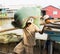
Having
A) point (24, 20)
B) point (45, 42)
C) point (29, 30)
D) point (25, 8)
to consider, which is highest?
point (25, 8)

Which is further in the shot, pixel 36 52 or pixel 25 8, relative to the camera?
pixel 36 52

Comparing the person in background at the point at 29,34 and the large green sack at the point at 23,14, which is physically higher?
the large green sack at the point at 23,14

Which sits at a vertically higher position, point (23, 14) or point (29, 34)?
point (23, 14)

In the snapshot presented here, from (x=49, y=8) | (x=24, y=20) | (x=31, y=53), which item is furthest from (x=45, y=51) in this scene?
(x=49, y=8)

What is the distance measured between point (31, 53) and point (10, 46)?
0.42 meters

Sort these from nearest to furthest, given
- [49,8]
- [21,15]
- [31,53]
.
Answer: [21,15], [31,53], [49,8]

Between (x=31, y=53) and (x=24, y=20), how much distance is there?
34cm

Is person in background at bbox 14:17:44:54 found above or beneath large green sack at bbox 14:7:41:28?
beneath

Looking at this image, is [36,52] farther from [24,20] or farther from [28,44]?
[24,20]

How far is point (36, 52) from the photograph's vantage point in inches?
71.4

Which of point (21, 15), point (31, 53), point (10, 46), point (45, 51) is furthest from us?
point (10, 46)

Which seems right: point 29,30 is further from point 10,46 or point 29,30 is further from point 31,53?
point 10,46

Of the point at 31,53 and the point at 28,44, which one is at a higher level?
the point at 28,44

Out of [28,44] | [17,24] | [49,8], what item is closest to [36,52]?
[28,44]
